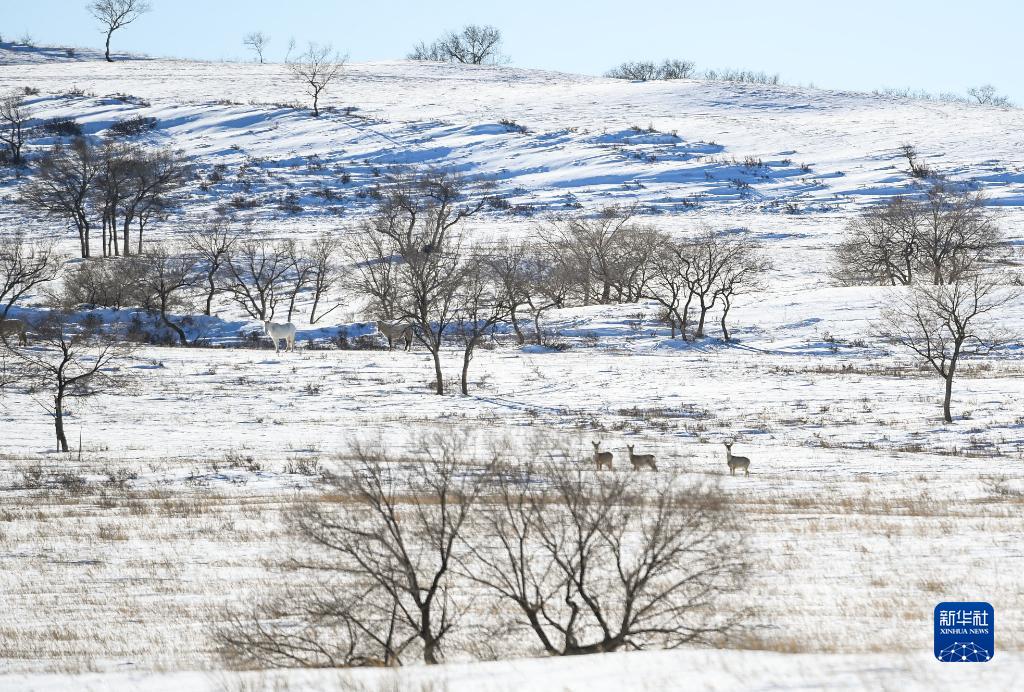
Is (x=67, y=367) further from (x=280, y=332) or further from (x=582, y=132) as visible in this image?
(x=582, y=132)

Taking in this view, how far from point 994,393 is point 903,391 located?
294cm

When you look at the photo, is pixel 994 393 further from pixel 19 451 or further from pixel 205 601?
pixel 19 451

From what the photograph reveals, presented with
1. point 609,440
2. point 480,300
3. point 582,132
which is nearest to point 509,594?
point 609,440

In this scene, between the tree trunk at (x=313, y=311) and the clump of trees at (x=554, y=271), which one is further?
the tree trunk at (x=313, y=311)

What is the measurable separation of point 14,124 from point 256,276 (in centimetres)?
5462

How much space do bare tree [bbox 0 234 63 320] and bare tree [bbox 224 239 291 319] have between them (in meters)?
9.93

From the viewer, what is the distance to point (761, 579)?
14.9 meters

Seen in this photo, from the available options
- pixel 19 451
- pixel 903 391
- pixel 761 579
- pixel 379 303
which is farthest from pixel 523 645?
pixel 379 303

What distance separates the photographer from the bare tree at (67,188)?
2699 inches


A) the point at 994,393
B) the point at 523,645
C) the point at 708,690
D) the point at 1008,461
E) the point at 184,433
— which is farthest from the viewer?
the point at 994,393

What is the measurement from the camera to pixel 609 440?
29.1 metres

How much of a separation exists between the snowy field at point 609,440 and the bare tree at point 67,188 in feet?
7.41

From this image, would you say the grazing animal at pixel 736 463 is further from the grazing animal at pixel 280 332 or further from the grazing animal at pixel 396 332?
the grazing animal at pixel 396 332

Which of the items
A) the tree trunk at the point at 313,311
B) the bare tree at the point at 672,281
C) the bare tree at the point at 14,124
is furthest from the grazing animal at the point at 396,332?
the bare tree at the point at 14,124
